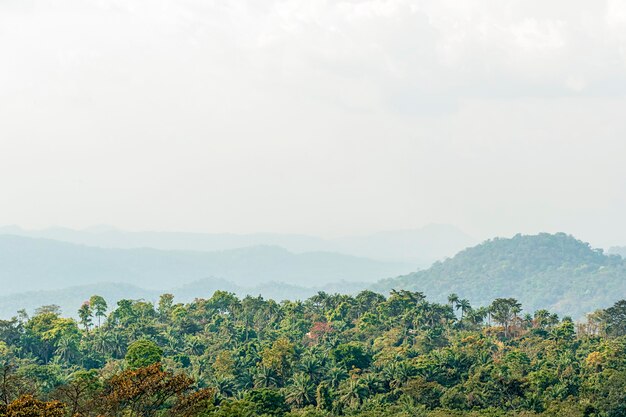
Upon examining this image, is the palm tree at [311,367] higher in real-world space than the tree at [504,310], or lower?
lower

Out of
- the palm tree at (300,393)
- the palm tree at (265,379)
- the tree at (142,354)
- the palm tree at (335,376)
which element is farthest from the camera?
the palm tree at (265,379)

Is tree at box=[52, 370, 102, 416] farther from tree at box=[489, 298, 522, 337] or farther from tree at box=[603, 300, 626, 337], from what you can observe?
tree at box=[603, 300, 626, 337]

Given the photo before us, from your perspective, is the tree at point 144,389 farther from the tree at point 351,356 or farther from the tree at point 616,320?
the tree at point 616,320

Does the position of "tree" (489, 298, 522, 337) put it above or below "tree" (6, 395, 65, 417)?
above

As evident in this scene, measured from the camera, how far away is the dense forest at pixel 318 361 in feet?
240

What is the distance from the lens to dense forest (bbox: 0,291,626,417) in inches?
2879

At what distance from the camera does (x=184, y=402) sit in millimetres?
57844

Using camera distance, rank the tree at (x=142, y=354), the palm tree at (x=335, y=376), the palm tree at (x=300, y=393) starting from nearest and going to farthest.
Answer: the palm tree at (x=300, y=393), the tree at (x=142, y=354), the palm tree at (x=335, y=376)

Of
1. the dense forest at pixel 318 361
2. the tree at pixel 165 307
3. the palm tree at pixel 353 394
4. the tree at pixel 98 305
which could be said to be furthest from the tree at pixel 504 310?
the tree at pixel 98 305

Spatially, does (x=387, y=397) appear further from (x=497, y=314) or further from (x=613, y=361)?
(x=497, y=314)

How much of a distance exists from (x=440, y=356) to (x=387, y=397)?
45.4 ft

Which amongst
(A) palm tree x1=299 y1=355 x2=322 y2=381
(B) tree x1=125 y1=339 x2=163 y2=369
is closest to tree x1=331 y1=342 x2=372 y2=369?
(A) palm tree x1=299 y1=355 x2=322 y2=381

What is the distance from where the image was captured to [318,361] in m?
97.1

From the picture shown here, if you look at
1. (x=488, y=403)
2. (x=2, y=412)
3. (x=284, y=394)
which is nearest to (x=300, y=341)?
(x=284, y=394)
